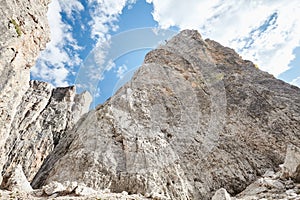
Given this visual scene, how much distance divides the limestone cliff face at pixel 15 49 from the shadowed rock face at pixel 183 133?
7132 millimetres

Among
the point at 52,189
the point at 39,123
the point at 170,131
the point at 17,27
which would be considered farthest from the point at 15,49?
the point at 39,123

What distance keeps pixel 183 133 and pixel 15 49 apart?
14.4 meters

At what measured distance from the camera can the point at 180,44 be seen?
32906 mm

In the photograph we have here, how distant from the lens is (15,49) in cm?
882

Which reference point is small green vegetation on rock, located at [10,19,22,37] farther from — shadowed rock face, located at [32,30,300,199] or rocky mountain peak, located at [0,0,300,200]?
shadowed rock face, located at [32,30,300,199]

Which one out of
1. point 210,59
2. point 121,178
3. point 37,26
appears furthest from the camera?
point 210,59

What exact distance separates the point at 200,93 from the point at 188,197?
12730mm

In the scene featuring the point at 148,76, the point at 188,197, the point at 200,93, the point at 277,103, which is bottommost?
the point at 188,197

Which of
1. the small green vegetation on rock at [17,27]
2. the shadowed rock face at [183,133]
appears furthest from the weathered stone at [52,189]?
the small green vegetation on rock at [17,27]

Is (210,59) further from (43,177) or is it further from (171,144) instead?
(43,177)

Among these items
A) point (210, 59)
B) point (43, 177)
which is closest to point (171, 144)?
point (43, 177)

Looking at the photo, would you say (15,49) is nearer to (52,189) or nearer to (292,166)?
(52,189)

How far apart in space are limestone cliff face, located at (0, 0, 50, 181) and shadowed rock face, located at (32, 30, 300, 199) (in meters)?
7.13

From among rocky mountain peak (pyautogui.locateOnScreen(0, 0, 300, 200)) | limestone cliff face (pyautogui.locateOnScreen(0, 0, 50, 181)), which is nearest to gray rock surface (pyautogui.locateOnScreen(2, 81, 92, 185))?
rocky mountain peak (pyautogui.locateOnScreen(0, 0, 300, 200))
